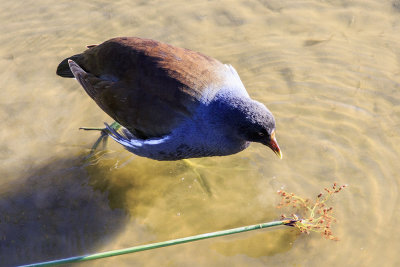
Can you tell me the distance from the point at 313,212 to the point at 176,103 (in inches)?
54.4

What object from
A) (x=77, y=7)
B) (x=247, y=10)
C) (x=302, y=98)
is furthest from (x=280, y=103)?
(x=77, y=7)

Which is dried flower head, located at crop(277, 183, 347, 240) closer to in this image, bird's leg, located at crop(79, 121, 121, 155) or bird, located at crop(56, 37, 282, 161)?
bird, located at crop(56, 37, 282, 161)

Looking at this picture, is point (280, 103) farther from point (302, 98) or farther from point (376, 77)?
point (376, 77)

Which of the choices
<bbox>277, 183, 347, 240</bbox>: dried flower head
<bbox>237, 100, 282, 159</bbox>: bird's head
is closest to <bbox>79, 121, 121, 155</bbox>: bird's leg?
<bbox>237, 100, 282, 159</bbox>: bird's head

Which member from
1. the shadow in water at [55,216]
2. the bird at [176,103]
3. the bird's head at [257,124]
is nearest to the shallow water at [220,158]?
the shadow in water at [55,216]

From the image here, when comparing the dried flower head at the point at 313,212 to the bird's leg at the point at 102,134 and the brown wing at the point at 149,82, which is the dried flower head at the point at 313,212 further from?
the bird's leg at the point at 102,134

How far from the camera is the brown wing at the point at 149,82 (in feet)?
11.4

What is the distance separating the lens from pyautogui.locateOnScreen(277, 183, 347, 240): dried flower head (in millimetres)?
3508

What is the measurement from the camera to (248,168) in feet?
13.6

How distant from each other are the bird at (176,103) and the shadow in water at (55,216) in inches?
26.5

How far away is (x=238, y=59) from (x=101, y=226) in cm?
237

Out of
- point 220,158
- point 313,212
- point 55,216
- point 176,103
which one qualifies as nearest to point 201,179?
point 220,158

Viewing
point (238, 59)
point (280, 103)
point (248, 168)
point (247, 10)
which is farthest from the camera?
point (247, 10)

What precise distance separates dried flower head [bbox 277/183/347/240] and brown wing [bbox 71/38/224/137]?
1096 mm
